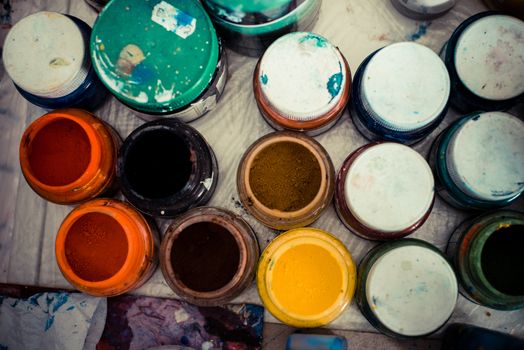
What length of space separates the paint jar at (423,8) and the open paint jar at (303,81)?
0.74ft

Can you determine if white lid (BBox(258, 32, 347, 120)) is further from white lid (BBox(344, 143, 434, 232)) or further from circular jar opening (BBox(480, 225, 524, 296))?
circular jar opening (BBox(480, 225, 524, 296))

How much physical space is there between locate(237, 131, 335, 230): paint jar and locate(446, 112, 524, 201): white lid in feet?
0.81

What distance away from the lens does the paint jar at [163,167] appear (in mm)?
903

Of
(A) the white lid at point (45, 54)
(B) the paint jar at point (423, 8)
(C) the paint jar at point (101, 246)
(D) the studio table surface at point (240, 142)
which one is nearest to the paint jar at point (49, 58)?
(A) the white lid at point (45, 54)

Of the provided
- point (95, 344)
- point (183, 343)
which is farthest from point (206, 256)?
point (95, 344)

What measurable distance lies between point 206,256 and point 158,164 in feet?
0.66

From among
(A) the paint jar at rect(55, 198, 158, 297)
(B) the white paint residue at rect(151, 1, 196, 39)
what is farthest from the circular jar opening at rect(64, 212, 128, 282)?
(B) the white paint residue at rect(151, 1, 196, 39)

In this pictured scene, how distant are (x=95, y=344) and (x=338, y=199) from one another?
61cm

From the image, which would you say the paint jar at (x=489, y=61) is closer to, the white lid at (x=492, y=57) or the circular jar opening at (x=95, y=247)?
the white lid at (x=492, y=57)

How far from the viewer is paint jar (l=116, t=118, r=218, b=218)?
35.6 inches

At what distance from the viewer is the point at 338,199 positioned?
946mm

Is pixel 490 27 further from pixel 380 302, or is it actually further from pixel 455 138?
pixel 380 302

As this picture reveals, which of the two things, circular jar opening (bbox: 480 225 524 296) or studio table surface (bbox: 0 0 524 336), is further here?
studio table surface (bbox: 0 0 524 336)

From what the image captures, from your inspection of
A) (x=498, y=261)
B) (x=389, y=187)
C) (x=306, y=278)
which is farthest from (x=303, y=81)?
(x=498, y=261)
